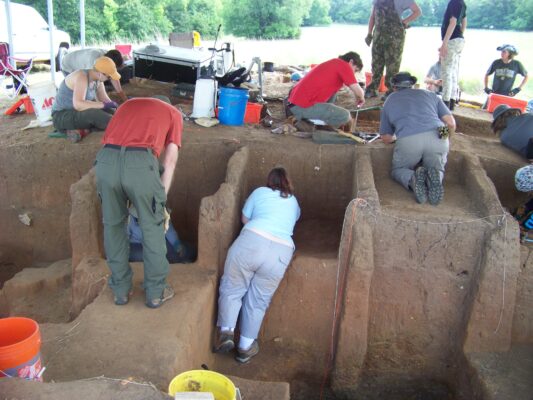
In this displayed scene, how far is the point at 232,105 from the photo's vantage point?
719 centimetres

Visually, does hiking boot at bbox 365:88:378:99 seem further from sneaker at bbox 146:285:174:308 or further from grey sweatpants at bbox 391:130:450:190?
sneaker at bbox 146:285:174:308

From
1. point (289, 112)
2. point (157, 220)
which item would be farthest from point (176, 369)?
point (289, 112)

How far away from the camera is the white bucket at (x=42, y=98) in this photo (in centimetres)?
732

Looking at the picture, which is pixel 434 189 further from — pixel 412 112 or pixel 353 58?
pixel 353 58

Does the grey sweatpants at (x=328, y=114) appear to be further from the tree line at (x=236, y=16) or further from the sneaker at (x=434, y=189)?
the tree line at (x=236, y=16)

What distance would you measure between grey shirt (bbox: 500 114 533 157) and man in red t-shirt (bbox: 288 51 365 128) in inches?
77.3

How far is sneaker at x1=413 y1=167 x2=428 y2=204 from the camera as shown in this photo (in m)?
5.19

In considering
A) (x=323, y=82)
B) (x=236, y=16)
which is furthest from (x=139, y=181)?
(x=236, y=16)

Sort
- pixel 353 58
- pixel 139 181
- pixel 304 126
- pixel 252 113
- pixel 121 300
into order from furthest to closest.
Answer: pixel 252 113
pixel 304 126
pixel 353 58
pixel 121 300
pixel 139 181

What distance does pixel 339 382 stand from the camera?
16.9ft

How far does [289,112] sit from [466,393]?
453 centimetres

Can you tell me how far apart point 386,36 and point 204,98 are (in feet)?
11.7

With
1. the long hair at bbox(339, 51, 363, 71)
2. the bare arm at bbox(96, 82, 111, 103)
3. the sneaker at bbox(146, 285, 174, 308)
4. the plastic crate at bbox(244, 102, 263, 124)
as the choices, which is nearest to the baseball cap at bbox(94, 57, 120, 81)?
the bare arm at bbox(96, 82, 111, 103)

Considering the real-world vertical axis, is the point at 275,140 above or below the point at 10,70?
below
